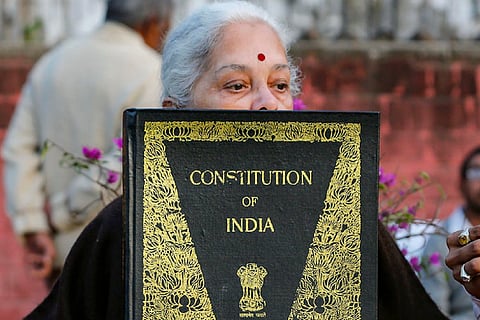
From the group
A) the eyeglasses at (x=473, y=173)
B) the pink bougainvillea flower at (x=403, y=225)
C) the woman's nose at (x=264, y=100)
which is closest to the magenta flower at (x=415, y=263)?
the pink bougainvillea flower at (x=403, y=225)

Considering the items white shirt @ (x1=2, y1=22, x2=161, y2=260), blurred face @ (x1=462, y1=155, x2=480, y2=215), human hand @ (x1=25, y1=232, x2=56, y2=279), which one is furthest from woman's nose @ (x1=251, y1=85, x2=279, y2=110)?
blurred face @ (x1=462, y1=155, x2=480, y2=215)

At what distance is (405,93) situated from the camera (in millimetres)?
7449

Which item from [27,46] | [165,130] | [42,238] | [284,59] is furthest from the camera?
[27,46]

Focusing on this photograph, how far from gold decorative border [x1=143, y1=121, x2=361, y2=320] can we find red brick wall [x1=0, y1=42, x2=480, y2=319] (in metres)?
4.75

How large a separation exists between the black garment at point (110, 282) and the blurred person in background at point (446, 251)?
0.86 metres

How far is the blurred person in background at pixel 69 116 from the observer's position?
5121mm

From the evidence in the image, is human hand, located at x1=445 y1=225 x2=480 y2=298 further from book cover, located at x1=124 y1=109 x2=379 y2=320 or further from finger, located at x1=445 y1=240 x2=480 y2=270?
book cover, located at x1=124 y1=109 x2=379 y2=320

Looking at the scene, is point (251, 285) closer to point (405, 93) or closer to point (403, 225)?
point (403, 225)

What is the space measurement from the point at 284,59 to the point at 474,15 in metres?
4.68

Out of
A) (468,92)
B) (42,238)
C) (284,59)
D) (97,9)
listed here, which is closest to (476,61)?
(468,92)

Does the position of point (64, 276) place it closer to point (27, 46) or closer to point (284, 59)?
point (284, 59)

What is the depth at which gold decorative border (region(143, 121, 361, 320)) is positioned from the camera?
2.51 m

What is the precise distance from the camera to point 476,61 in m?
7.50

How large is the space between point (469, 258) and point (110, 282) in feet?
2.61
